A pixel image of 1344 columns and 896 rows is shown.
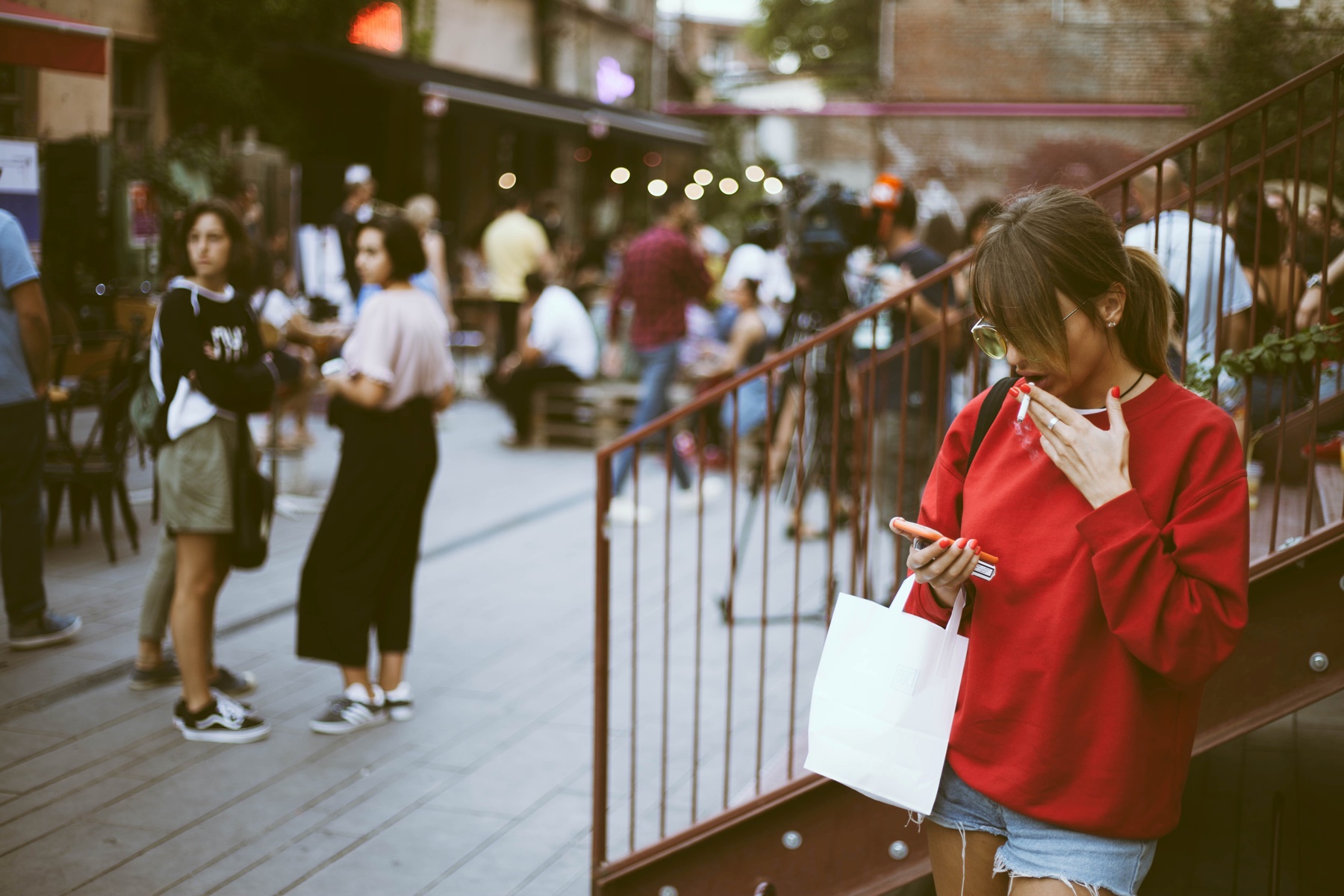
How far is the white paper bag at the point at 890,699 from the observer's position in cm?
192

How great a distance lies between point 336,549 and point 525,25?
17.2m

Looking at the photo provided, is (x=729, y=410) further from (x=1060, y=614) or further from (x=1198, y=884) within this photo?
(x=1060, y=614)

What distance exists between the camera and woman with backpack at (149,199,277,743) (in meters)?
4.40

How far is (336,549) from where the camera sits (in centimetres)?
466

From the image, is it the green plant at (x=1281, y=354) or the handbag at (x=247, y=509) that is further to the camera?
the handbag at (x=247, y=509)

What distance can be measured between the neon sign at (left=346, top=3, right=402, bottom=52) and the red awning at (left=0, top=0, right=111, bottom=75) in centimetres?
917

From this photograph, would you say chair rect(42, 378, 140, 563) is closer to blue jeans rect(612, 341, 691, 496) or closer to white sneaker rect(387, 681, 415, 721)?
white sneaker rect(387, 681, 415, 721)

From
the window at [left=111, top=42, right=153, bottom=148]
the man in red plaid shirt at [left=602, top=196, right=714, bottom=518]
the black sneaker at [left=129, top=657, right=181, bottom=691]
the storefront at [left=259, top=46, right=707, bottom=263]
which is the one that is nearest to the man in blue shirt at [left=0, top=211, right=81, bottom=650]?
the black sneaker at [left=129, top=657, right=181, bottom=691]

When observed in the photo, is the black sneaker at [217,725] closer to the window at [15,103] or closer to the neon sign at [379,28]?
the window at [15,103]

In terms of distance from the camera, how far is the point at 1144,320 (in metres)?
1.83

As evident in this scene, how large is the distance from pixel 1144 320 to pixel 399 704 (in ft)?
12.4

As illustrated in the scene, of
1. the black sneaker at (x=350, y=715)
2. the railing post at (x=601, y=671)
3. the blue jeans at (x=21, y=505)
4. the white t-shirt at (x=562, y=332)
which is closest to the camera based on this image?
the railing post at (x=601, y=671)

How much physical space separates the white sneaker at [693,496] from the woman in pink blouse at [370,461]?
12.9ft

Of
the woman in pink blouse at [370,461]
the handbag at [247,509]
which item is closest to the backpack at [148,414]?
the handbag at [247,509]
